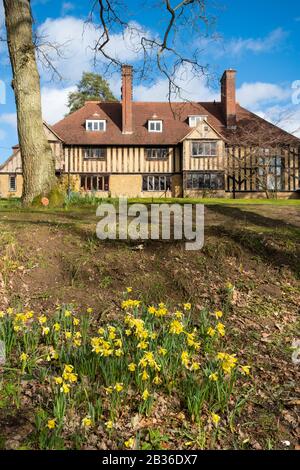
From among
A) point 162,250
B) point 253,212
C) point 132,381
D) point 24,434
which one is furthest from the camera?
point 253,212

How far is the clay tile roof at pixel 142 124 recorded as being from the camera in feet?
108

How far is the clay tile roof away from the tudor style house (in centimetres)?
9

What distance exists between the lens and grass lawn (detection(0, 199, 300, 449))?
2.58 metres

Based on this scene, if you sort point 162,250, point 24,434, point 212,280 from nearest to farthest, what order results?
point 24,434 → point 212,280 → point 162,250

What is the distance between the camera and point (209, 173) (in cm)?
3300

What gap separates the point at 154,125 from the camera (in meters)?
34.2

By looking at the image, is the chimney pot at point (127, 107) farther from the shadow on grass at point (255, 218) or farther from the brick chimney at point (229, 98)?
the shadow on grass at point (255, 218)

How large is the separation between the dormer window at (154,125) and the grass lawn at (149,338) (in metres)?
29.3

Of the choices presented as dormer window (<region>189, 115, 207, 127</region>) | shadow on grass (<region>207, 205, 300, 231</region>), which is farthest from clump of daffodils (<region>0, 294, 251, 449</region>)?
dormer window (<region>189, 115, 207, 127</region>)

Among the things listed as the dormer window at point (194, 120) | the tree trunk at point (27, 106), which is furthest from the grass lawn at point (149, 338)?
the dormer window at point (194, 120)

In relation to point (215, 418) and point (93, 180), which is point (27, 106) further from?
point (93, 180)
